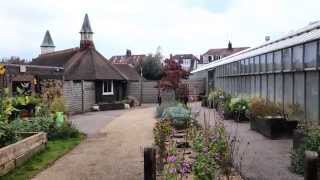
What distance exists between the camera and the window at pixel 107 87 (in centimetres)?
3603

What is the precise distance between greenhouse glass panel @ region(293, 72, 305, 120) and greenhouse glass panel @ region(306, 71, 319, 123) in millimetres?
430

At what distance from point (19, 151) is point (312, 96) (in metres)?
7.72

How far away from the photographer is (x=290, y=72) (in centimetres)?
1493

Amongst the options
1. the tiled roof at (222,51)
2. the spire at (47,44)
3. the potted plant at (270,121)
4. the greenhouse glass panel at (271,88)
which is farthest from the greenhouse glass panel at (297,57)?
the tiled roof at (222,51)

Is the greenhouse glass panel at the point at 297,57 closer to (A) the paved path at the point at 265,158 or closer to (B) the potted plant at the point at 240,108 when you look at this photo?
(A) the paved path at the point at 265,158

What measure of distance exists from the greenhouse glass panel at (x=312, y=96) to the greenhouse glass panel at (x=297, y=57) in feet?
2.46

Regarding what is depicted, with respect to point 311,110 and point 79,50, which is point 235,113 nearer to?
point 311,110

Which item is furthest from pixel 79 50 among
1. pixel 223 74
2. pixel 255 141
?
pixel 255 141

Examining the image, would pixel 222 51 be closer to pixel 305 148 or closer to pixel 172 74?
pixel 172 74

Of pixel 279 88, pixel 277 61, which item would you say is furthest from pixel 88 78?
pixel 279 88

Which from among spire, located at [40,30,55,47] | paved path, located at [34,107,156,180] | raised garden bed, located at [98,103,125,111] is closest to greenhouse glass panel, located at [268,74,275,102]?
paved path, located at [34,107,156,180]

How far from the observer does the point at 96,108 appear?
108ft

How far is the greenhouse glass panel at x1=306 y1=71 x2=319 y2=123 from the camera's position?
40.8ft

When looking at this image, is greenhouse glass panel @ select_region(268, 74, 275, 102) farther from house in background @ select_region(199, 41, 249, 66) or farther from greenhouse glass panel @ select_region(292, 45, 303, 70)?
house in background @ select_region(199, 41, 249, 66)
